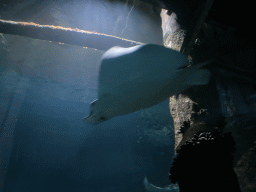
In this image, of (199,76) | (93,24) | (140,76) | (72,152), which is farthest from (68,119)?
(199,76)

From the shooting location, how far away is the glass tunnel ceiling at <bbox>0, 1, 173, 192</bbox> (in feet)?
16.0

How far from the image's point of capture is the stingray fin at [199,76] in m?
1.45

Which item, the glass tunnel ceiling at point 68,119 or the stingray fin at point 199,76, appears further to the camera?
the glass tunnel ceiling at point 68,119

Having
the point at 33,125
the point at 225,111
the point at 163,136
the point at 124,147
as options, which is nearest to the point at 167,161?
the point at 163,136

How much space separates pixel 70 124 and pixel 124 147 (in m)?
11.4

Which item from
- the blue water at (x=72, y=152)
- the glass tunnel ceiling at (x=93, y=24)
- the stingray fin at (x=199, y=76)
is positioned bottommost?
the blue water at (x=72, y=152)

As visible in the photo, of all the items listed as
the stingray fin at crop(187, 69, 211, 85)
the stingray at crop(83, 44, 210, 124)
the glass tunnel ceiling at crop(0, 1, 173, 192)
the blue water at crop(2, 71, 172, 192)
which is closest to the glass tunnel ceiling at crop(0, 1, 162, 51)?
the glass tunnel ceiling at crop(0, 1, 173, 192)

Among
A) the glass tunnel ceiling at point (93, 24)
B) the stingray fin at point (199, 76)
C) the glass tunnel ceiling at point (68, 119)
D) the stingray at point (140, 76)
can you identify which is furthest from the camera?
the glass tunnel ceiling at point (68, 119)

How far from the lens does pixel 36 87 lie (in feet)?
45.2

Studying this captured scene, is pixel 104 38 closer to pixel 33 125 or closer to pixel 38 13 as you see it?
pixel 38 13

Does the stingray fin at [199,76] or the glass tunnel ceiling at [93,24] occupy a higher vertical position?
the stingray fin at [199,76]

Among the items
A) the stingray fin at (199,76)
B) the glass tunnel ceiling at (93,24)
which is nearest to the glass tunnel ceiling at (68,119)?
the glass tunnel ceiling at (93,24)

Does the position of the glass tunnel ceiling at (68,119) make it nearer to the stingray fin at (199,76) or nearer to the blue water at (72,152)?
the blue water at (72,152)

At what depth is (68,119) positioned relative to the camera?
2289 centimetres
